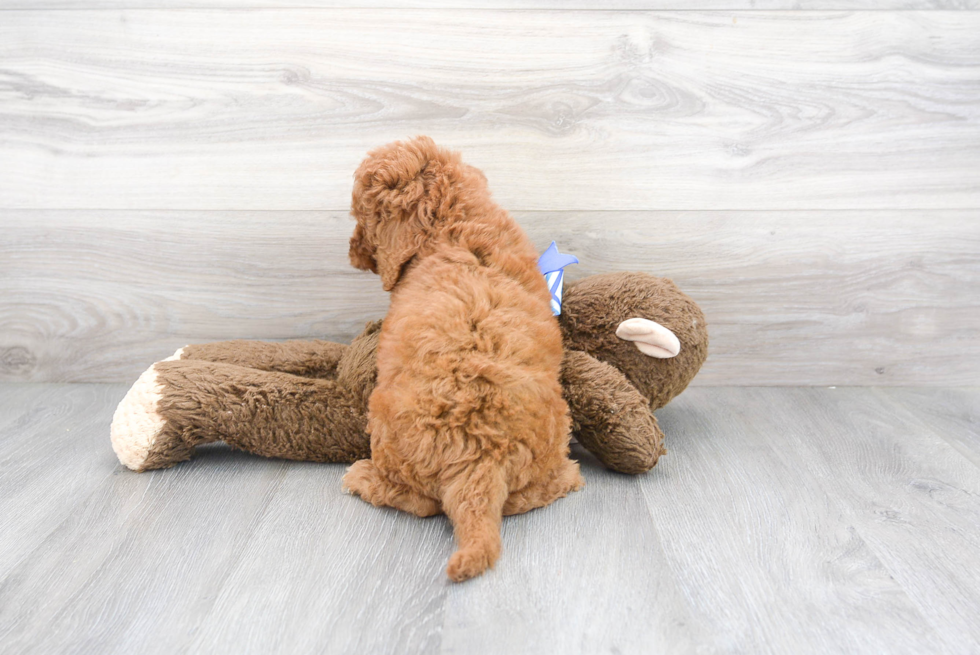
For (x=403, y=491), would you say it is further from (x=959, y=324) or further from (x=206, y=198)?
(x=959, y=324)

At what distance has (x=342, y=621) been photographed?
0.66 metres

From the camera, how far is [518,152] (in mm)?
1164

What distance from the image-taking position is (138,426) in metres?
0.93

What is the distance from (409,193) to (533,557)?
1.49 ft

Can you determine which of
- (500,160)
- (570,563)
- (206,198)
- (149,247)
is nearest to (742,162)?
(500,160)

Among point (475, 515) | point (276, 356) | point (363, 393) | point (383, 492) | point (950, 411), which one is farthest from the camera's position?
point (950, 411)

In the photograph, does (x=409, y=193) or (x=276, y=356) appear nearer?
(x=409, y=193)

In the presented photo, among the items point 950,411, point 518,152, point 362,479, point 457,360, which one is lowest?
point 950,411

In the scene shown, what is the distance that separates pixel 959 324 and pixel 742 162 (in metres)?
0.51

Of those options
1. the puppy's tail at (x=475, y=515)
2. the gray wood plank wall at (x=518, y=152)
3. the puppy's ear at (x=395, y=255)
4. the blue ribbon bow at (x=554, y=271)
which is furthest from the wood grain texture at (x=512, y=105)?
the puppy's tail at (x=475, y=515)

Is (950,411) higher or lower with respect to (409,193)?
lower

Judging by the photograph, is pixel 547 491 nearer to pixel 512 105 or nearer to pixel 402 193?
pixel 402 193

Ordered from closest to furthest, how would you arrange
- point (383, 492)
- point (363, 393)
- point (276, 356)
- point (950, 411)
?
point (383, 492), point (363, 393), point (276, 356), point (950, 411)

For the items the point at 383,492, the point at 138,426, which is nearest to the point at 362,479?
the point at 383,492
